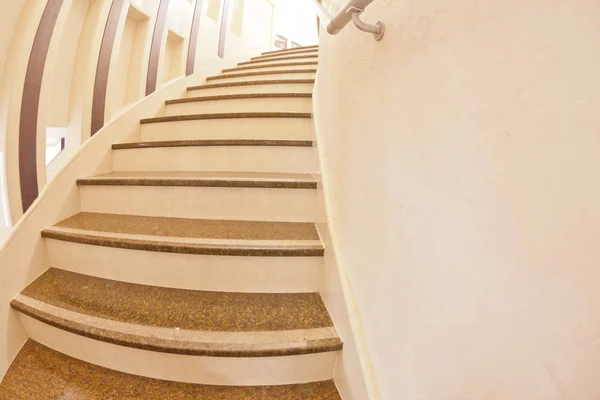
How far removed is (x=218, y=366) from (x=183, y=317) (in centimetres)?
19

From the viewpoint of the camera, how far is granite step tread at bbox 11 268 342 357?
74 cm

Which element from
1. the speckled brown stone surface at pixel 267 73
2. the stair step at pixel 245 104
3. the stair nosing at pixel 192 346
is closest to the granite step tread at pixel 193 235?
the stair nosing at pixel 192 346

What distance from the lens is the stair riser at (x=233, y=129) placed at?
4.96 ft

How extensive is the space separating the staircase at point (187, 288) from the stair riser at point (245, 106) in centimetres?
28

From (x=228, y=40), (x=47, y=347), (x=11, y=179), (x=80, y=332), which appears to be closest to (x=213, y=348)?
(x=80, y=332)

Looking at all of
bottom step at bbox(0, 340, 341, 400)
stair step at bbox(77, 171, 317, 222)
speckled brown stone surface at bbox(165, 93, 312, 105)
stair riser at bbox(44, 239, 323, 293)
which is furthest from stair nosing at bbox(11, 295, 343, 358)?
speckled brown stone surface at bbox(165, 93, 312, 105)

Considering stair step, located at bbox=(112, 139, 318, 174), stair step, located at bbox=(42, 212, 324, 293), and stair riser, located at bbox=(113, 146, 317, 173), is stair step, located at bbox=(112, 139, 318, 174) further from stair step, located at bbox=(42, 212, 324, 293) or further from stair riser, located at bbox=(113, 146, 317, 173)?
stair step, located at bbox=(42, 212, 324, 293)

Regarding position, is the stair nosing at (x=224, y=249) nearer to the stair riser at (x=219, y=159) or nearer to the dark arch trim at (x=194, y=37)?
the stair riser at (x=219, y=159)

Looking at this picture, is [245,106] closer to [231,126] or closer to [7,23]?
[231,126]

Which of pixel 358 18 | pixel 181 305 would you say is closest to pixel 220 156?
pixel 181 305

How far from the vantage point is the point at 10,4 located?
3.49ft

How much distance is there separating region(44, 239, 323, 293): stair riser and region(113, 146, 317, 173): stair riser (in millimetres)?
516

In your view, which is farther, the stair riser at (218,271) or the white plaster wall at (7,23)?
the white plaster wall at (7,23)

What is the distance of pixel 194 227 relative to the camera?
1.09 meters
